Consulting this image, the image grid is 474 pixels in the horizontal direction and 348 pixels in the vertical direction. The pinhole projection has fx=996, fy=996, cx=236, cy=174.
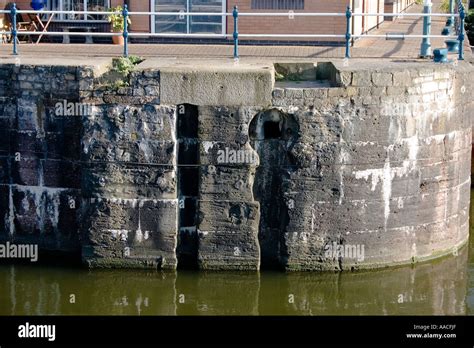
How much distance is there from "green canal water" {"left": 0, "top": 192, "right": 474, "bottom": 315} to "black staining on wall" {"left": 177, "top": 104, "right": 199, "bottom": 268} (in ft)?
1.17

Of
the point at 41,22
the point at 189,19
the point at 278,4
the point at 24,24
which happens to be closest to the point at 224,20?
the point at 189,19

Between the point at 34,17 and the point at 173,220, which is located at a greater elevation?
the point at 34,17

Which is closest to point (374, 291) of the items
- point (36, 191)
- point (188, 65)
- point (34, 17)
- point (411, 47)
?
point (188, 65)

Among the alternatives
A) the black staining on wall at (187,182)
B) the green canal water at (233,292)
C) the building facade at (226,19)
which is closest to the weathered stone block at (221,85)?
the black staining on wall at (187,182)

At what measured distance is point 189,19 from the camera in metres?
20.0

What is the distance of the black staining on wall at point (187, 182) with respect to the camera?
14.5 m

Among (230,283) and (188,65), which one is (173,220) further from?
(188,65)

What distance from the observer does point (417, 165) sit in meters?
14.9

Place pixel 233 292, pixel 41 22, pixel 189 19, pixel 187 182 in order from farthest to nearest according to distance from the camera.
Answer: pixel 41 22 → pixel 189 19 → pixel 187 182 → pixel 233 292

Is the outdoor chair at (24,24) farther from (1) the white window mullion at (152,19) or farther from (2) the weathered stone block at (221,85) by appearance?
(2) the weathered stone block at (221,85)

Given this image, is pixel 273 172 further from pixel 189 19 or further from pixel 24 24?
pixel 24 24

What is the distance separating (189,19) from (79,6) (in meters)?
2.67
